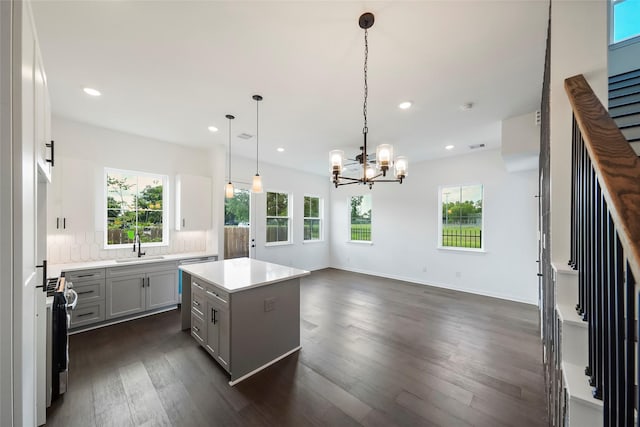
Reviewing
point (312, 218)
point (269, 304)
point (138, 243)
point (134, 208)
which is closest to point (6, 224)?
point (269, 304)

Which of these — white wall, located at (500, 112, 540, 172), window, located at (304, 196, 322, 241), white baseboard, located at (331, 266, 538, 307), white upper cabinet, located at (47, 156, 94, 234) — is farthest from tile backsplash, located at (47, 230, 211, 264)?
white wall, located at (500, 112, 540, 172)

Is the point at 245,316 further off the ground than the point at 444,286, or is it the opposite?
the point at 245,316

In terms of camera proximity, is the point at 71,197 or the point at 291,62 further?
the point at 71,197

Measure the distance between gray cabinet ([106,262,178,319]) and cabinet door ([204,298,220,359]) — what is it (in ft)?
5.96

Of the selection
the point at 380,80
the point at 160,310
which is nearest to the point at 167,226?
the point at 160,310

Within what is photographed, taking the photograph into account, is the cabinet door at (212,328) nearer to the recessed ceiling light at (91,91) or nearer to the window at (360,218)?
the recessed ceiling light at (91,91)

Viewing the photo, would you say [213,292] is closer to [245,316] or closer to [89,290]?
[245,316]

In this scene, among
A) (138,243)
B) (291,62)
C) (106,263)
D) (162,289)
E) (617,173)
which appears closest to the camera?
(617,173)

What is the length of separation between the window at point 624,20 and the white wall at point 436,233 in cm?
289

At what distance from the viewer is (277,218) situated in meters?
6.29

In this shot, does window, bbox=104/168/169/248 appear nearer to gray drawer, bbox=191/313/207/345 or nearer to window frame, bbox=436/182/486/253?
gray drawer, bbox=191/313/207/345

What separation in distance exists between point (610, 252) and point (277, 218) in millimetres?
5919

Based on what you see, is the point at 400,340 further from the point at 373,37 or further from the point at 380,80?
the point at 373,37

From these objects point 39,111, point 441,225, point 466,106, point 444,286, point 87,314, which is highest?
point 466,106
